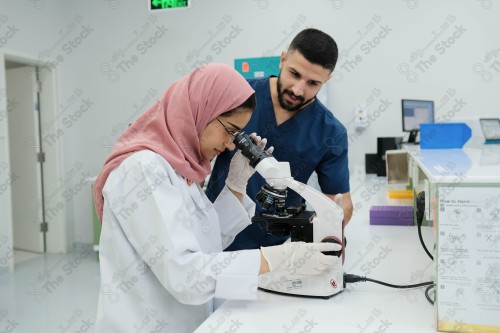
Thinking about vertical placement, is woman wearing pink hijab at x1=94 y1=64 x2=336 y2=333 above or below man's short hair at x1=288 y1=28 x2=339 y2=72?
below

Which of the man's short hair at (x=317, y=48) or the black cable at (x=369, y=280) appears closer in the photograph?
the black cable at (x=369, y=280)

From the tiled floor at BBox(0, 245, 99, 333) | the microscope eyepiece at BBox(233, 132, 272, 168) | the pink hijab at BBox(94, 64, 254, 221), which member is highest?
the pink hijab at BBox(94, 64, 254, 221)

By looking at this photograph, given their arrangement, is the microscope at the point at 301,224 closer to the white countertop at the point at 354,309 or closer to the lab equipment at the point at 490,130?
the white countertop at the point at 354,309

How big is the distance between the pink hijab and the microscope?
20 centimetres

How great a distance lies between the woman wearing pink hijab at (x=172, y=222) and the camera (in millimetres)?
1040

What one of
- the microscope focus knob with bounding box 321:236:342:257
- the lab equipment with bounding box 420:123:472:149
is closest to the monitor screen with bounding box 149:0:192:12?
the lab equipment with bounding box 420:123:472:149

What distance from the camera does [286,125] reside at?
1868mm

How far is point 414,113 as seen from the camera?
372cm

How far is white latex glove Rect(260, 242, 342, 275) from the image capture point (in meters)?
1.11

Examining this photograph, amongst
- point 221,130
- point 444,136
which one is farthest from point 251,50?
point 221,130

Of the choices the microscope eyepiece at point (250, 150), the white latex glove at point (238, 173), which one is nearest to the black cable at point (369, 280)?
the microscope eyepiece at point (250, 150)

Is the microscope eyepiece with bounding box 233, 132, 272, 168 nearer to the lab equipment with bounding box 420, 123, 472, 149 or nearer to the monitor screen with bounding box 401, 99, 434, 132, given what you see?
the lab equipment with bounding box 420, 123, 472, 149

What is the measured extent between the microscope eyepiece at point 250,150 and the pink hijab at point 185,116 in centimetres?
10

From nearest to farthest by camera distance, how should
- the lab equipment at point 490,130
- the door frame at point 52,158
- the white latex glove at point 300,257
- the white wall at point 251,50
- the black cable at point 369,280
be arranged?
the white latex glove at point 300,257 → the black cable at point 369,280 → the lab equipment at point 490,130 → the white wall at point 251,50 → the door frame at point 52,158
